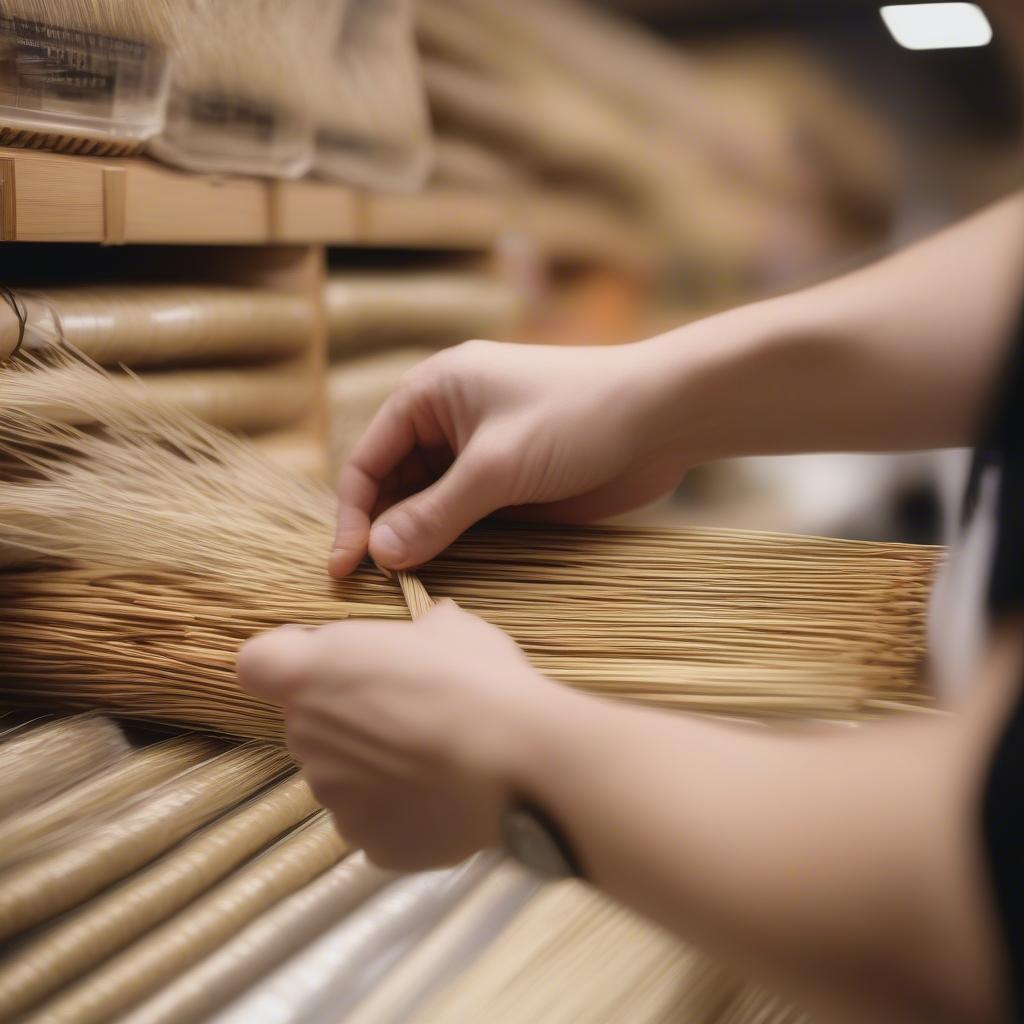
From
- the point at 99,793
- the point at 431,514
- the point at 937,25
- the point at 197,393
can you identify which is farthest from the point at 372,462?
the point at 937,25

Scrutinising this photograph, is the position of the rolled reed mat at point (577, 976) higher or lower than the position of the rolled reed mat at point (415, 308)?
lower

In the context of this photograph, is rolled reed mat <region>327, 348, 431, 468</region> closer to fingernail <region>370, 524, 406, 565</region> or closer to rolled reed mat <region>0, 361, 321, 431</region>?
rolled reed mat <region>0, 361, 321, 431</region>

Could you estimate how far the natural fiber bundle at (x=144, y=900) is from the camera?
0.59 metres

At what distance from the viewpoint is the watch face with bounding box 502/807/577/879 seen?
0.49 meters

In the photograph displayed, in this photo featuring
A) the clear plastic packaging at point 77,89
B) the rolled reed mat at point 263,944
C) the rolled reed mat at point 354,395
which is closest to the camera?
the rolled reed mat at point 263,944

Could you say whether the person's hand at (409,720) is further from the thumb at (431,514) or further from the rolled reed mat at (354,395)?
the rolled reed mat at (354,395)

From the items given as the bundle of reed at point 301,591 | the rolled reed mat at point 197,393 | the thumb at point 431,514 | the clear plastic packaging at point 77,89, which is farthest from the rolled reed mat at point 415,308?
the thumb at point 431,514

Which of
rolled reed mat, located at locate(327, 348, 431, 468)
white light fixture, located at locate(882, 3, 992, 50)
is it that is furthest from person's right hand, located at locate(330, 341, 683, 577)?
white light fixture, located at locate(882, 3, 992, 50)

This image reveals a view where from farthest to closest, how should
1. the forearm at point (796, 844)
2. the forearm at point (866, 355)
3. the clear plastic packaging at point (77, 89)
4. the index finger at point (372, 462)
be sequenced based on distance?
the clear plastic packaging at point (77, 89), the index finger at point (372, 462), the forearm at point (866, 355), the forearm at point (796, 844)

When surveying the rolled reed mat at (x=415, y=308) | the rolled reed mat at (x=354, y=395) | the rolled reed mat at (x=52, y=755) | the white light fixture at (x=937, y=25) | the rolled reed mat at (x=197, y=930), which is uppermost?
the white light fixture at (x=937, y=25)

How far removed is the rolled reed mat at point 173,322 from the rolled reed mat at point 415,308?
127 mm

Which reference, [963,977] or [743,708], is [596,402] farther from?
[963,977]

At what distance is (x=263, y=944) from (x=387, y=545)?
0.93 ft

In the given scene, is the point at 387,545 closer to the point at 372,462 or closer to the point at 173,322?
the point at 372,462
